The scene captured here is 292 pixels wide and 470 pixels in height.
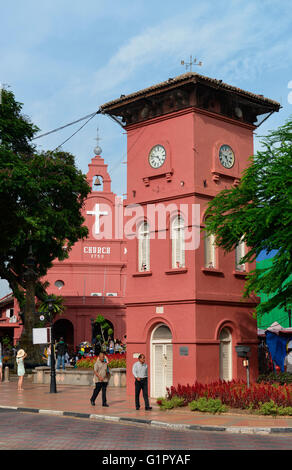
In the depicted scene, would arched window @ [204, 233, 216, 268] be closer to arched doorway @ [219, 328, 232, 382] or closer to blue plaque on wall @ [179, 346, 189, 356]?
arched doorway @ [219, 328, 232, 382]

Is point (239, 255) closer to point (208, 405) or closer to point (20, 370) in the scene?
point (208, 405)

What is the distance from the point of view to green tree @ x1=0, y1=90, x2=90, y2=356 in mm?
34416

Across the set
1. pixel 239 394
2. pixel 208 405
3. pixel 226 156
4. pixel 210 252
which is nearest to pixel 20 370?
pixel 210 252

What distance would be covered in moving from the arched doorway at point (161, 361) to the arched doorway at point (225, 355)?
190cm

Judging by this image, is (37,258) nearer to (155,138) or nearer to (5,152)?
(5,152)

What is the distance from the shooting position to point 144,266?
999 inches

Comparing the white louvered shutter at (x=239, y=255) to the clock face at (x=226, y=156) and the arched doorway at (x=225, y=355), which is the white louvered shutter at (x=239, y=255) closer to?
the arched doorway at (x=225, y=355)

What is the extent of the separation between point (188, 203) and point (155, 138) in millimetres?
3383

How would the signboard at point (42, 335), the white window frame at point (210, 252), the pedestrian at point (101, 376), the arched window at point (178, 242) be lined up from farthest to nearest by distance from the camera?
the signboard at point (42, 335)
the white window frame at point (210, 252)
the arched window at point (178, 242)
the pedestrian at point (101, 376)

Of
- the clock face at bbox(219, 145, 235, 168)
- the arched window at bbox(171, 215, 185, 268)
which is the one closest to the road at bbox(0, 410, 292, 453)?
the arched window at bbox(171, 215, 185, 268)

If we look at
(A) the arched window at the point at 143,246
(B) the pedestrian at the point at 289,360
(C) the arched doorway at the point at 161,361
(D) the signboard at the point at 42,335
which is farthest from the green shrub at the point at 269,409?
(D) the signboard at the point at 42,335

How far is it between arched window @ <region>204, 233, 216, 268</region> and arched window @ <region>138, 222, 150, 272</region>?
241 cm

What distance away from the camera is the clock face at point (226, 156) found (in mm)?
25266
